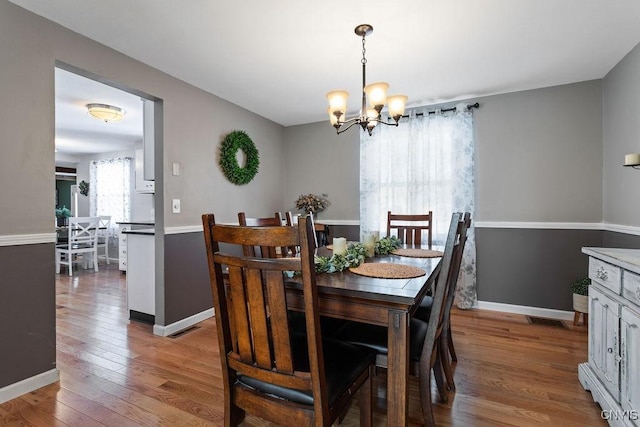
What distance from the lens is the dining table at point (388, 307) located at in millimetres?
1138

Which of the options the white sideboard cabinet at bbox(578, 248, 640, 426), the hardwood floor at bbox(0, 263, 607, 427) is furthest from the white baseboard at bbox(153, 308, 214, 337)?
the white sideboard cabinet at bbox(578, 248, 640, 426)

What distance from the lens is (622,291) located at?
147 cm

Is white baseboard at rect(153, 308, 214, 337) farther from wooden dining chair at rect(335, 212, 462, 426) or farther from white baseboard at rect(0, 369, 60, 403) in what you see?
wooden dining chair at rect(335, 212, 462, 426)

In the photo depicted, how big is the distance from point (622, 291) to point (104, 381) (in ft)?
9.77

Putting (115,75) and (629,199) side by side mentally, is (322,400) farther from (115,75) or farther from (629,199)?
(629,199)

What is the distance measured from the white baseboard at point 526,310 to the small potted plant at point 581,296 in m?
0.23

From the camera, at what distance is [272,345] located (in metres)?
1.08

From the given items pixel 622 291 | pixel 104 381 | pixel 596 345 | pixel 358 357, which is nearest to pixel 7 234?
pixel 104 381

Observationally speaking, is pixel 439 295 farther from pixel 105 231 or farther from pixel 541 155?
pixel 105 231

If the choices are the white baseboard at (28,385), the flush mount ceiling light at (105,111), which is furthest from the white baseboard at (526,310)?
the flush mount ceiling light at (105,111)

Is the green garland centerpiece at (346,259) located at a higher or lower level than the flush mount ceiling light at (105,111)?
lower

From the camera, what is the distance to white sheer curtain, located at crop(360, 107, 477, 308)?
3.30 meters

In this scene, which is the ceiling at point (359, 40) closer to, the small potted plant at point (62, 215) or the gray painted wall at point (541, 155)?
the gray painted wall at point (541, 155)

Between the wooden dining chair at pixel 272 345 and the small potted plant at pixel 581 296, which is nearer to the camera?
the wooden dining chair at pixel 272 345
